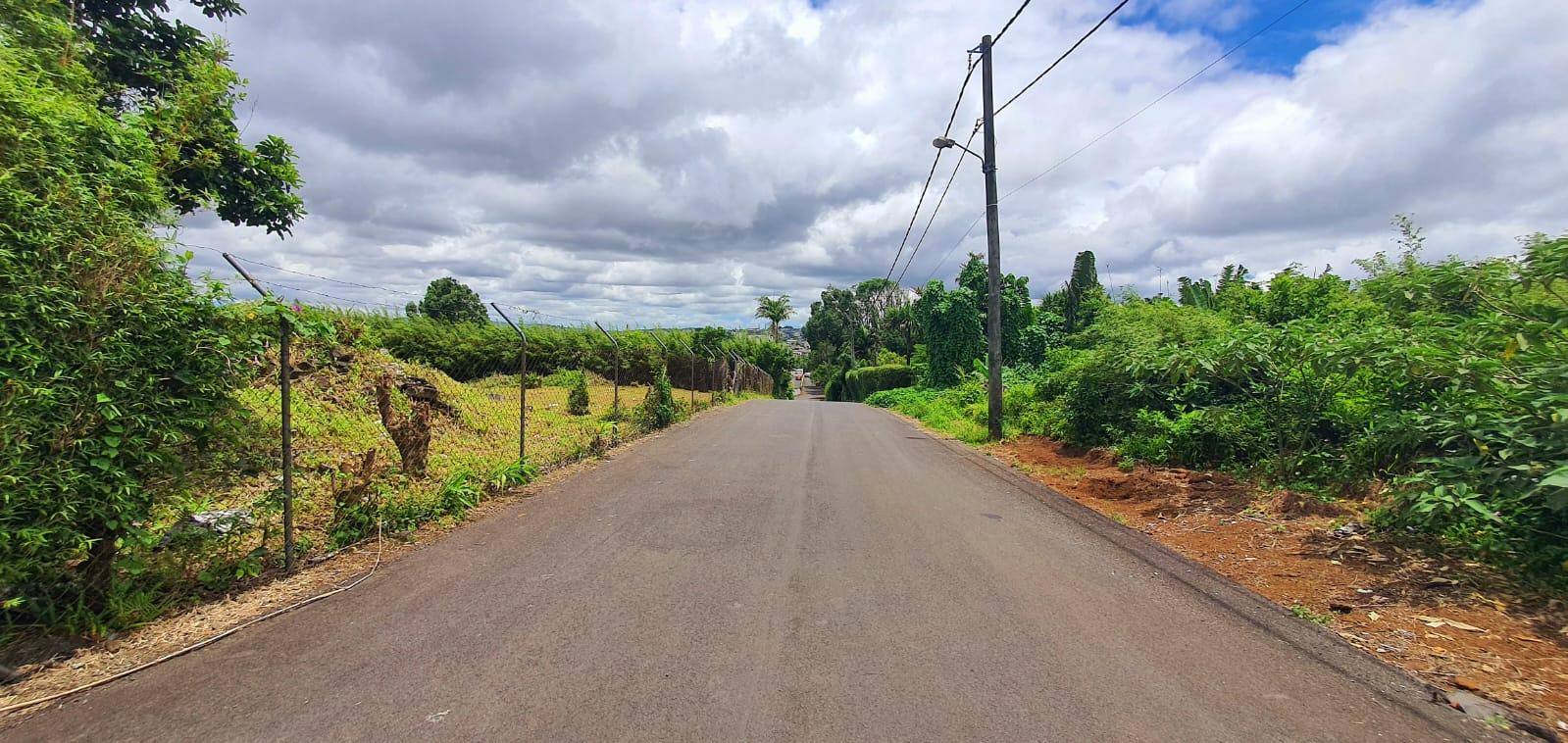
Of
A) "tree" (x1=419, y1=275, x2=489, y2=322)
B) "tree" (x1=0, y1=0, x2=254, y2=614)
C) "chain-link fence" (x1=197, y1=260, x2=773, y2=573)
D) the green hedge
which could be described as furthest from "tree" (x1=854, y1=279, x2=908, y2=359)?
→ "tree" (x1=0, y1=0, x2=254, y2=614)

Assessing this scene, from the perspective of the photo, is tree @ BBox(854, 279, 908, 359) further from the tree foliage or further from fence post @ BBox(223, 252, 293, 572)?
fence post @ BBox(223, 252, 293, 572)

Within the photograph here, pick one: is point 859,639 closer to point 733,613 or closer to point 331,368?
point 733,613

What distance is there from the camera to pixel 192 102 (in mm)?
7449

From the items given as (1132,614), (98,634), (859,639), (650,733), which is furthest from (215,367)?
(1132,614)

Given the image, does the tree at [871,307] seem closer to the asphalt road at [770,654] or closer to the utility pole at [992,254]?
the utility pole at [992,254]

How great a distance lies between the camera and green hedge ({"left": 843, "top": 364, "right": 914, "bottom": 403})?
139 feet

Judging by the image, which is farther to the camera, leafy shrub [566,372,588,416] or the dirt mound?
leafy shrub [566,372,588,416]

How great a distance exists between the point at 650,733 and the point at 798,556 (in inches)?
107

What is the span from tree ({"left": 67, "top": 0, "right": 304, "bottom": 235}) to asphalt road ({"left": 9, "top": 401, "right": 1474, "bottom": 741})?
5.31 metres

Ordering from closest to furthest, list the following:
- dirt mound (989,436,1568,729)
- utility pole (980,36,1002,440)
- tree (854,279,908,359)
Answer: dirt mound (989,436,1568,729), utility pole (980,36,1002,440), tree (854,279,908,359)

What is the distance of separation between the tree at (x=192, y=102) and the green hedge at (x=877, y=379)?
3448cm

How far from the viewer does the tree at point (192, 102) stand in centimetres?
746

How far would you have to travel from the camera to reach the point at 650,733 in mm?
2969

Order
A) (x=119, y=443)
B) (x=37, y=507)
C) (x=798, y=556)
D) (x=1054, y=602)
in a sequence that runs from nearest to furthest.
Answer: (x=37, y=507) → (x=119, y=443) → (x=1054, y=602) → (x=798, y=556)
